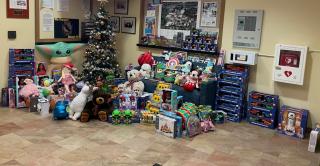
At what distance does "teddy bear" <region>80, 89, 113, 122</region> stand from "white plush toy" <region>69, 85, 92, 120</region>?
8 centimetres

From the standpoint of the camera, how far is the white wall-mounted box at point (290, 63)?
450 centimetres

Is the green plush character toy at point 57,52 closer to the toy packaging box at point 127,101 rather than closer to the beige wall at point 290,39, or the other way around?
the toy packaging box at point 127,101

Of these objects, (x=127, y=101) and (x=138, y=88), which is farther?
(x=138, y=88)

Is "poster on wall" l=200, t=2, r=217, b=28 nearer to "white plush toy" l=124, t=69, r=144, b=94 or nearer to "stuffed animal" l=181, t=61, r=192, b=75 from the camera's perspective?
"stuffed animal" l=181, t=61, r=192, b=75

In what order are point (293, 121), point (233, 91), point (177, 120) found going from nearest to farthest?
1. point (177, 120)
2. point (293, 121)
3. point (233, 91)

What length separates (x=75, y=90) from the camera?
5.72m

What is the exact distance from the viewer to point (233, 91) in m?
5.07

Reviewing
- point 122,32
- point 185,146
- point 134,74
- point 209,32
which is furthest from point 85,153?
point 122,32

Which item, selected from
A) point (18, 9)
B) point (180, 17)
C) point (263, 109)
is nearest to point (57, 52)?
point (18, 9)

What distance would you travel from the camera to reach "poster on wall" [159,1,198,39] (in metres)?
5.85

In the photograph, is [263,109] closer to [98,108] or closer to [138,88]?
[138,88]

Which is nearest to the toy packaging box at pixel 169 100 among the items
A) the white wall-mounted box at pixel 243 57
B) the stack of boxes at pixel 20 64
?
the white wall-mounted box at pixel 243 57

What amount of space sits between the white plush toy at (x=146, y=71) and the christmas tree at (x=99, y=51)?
0.71m

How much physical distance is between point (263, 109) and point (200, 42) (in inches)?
65.0
